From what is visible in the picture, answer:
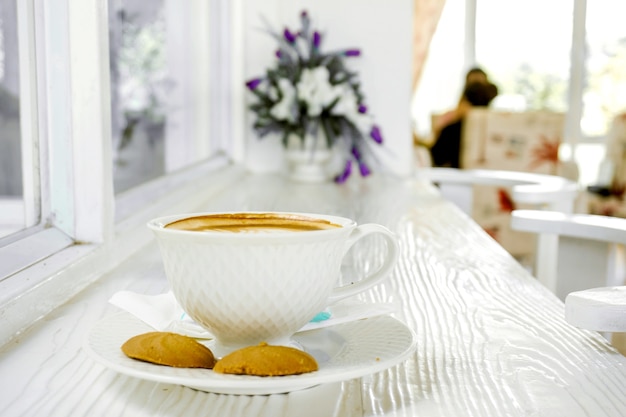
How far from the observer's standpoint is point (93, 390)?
44 cm

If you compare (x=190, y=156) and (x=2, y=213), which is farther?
(x=190, y=156)

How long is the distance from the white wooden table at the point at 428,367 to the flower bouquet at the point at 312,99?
1.12 meters

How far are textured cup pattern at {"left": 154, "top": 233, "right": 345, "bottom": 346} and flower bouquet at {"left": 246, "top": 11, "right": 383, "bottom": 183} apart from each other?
1474 millimetres

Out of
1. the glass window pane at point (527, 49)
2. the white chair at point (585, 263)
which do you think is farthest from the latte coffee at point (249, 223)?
the glass window pane at point (527, 49)

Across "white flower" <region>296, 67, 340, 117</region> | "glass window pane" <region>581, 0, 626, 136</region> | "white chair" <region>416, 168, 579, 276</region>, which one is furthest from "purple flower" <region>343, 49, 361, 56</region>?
"glass window pane" <region>581, 0, 626, 136</region>

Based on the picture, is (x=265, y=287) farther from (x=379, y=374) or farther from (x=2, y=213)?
(x=2, y=213)

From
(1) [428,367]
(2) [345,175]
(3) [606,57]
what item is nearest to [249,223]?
(1) [428,367]

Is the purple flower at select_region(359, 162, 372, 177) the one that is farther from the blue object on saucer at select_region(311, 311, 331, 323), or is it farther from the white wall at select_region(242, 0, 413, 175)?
the blue object on saucer at select_region(311, 311, 331, 323)

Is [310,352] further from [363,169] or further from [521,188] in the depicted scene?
[363,169]

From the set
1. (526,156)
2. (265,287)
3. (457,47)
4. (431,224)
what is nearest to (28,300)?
(265,287)

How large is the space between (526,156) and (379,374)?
293 centimetres

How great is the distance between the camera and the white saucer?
391mm

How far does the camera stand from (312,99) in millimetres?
1926

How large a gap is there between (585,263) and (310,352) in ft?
2.81
